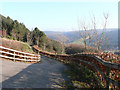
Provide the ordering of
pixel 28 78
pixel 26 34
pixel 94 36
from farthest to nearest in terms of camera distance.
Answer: pixel 26 34 < pixel 94 36 < pixel 28 78

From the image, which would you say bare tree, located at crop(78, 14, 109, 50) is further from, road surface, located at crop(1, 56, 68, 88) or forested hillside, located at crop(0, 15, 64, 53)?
forested hillside, located at crop(0, 15, 64, 53)

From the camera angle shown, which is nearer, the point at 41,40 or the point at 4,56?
the point at 4,56

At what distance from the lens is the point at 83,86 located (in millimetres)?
5250

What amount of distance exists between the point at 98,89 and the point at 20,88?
298 centimetres

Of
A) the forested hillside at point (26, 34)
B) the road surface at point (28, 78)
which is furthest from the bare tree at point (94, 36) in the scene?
the forested hillside at point (26, 34)

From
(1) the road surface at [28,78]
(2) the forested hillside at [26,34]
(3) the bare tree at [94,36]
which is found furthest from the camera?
(2) the forested hillside at [26,34]

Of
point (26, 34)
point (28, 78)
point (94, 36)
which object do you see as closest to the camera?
point (28, 78)

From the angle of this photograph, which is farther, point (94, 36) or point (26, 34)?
point (26, 34)

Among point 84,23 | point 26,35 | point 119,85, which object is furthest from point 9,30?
point 119,85

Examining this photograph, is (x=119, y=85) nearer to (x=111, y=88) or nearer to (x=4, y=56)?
(x=111, y=88)

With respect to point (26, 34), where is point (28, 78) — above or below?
below

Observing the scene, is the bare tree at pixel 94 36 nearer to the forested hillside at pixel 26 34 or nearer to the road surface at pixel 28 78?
the road surface at pixel 28 78

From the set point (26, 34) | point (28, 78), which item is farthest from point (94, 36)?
point (26, 34)

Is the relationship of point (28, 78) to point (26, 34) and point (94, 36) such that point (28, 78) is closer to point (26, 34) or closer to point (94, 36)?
point (94, 36)
